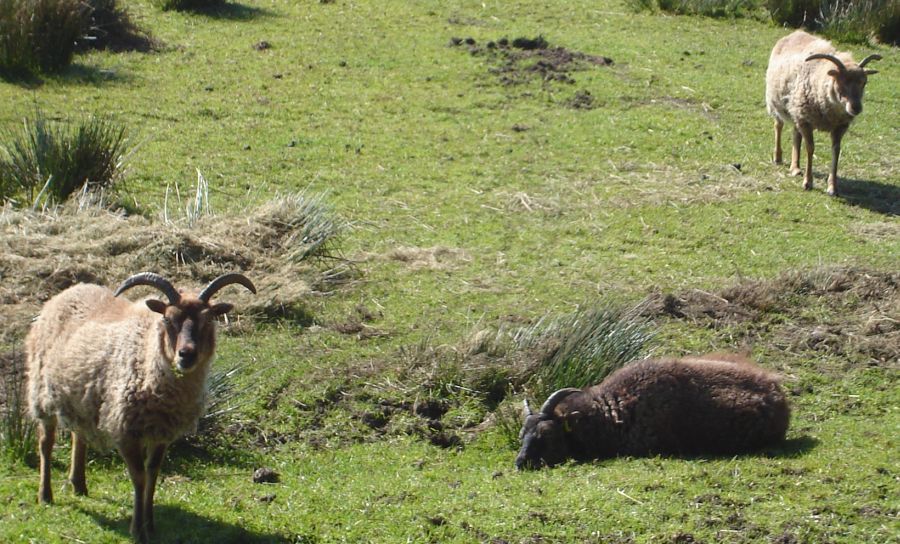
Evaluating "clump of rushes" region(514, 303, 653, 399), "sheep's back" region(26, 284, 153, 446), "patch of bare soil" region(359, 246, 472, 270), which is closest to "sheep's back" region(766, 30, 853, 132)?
"patch of bare soil" region(359, 246, 472, 270)

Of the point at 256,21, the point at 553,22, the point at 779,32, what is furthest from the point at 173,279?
the point at 779,32

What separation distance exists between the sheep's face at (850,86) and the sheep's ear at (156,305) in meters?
10.4

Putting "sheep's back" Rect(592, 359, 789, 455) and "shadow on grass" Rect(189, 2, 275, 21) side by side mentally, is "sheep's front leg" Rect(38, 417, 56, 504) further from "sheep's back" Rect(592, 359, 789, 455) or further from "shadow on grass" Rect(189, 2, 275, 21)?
"shadow on grass" Rect(189, 2, 275, 21)

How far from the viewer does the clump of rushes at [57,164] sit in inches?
498

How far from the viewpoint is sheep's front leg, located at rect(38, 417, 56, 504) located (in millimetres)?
7391

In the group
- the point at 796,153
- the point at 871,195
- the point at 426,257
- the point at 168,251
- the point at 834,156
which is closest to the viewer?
the point at 168,251

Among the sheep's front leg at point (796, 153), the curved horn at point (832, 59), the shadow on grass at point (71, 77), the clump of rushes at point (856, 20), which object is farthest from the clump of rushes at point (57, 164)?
the clump of rushes at point (856, 20)

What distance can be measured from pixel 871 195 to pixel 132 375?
11.3 m

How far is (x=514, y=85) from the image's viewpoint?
61.1 feet

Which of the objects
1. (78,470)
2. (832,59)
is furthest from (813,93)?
(78,470)

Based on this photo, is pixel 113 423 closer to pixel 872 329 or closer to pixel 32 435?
pixel 32 435

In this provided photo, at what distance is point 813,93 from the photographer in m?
15.0

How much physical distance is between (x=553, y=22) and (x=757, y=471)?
51.3ft

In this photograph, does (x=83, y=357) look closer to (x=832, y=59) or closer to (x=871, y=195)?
(x=832, y=59)
